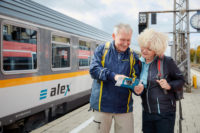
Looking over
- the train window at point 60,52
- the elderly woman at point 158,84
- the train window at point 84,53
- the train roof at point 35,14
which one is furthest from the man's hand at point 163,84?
the train window at point 84,53

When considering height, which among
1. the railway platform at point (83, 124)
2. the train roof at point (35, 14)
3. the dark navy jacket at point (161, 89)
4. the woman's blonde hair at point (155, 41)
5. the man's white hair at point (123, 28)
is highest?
the train roof at point (35, 14)

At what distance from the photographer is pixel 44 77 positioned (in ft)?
14.8

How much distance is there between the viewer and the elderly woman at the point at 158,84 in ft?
6.48

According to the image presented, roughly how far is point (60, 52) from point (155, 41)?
3.65 m

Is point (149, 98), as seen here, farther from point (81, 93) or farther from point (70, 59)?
point (81, 93)

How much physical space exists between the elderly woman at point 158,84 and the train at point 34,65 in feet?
8.36

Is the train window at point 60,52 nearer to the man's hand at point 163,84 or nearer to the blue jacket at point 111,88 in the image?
the blue jacket at point 111,88

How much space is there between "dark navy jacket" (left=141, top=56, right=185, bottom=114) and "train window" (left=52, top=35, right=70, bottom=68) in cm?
334

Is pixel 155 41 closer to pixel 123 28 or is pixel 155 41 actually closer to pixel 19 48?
pixel 123 28

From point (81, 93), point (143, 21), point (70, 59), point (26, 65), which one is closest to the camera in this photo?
point (26, 65)

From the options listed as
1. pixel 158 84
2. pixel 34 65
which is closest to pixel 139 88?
pixel 158 84

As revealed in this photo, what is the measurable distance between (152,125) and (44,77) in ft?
9.99

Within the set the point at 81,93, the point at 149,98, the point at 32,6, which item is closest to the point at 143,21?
the point at 81,93

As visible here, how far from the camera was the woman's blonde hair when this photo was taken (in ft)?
6.44
